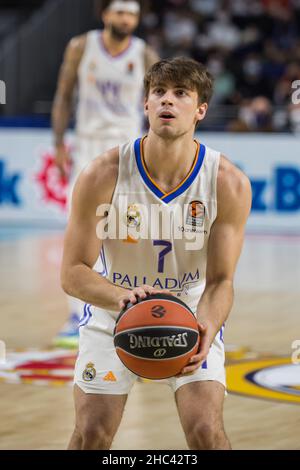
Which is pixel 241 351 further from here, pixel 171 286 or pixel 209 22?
pixel 209 22

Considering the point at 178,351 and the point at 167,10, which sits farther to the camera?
the point at 167,10

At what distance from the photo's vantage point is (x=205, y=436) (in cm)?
425

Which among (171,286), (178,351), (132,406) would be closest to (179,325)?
(178,351)

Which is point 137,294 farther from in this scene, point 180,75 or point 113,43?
point 113,43

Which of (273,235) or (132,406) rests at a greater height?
(132,406)

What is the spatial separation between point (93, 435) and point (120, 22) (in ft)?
14.7

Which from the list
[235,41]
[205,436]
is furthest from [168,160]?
[235,41]

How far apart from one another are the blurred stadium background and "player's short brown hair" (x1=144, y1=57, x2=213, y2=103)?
1846 millimetres

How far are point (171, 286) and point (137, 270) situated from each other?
16 centimetres

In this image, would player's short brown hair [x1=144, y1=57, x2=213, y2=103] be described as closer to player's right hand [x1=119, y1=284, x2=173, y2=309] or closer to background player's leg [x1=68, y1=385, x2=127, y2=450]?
player's right hand [x1=119, y1=284, x2=173, y2=309]

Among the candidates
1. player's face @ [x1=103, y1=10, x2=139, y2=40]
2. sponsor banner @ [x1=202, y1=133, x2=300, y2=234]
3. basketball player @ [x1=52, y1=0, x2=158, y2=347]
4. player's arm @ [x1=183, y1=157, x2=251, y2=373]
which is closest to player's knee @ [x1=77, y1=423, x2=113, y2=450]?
player's arm @ [x1=183, y1=157, x2=251, y2=373]

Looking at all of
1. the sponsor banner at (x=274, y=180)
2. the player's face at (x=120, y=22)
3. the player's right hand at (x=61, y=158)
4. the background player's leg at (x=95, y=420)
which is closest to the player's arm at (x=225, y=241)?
the background player's leg at (x=95, y=420)

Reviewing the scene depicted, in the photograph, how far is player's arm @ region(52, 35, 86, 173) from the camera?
27.1ft

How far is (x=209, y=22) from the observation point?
2038 centimetres
